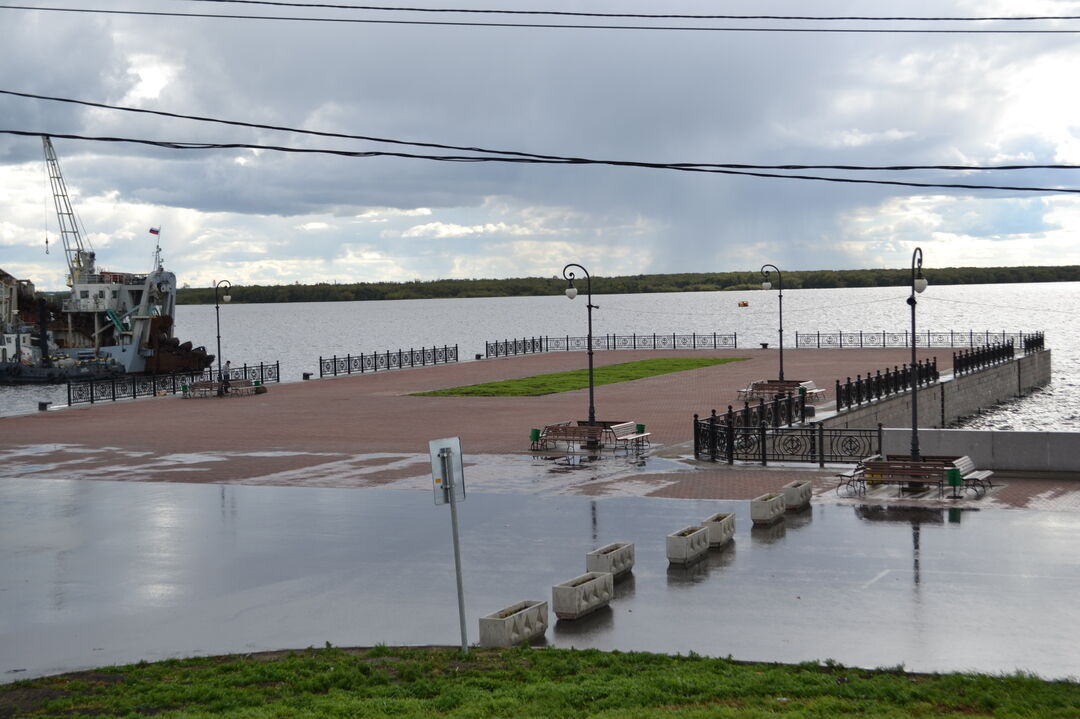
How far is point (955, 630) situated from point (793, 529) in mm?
5814

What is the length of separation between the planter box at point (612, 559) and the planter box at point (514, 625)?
6.73 ft

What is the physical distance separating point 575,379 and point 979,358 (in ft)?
67.0

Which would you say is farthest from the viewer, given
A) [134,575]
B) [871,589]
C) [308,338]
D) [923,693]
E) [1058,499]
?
[308,338]

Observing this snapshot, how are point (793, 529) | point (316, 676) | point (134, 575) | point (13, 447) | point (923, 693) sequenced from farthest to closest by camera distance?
1. point (13, 447)
2. point (793, 529)
3. point (134, 575)
4. point (316, 676)
5. point (923, 693)

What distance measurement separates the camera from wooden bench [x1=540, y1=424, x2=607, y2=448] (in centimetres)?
2625

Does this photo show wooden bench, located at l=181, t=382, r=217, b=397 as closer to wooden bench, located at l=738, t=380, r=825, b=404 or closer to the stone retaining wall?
wooden bench, located at l=738, t=380, r=825, b=404

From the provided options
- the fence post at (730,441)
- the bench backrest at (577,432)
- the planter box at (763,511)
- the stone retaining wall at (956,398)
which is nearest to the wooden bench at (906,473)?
the planter box at (763,511)

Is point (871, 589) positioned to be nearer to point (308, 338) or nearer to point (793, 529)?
point (793, 529)

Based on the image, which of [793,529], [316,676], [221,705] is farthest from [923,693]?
[793,529]

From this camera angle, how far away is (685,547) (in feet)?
47.0

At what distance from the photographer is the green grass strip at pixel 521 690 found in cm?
852

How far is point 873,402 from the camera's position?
1393 inches

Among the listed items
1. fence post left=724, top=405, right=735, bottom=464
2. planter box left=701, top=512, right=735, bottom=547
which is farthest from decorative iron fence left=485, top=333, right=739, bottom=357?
planter box left=701, top=512, right=735, bottom=547

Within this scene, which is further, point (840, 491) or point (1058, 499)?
point (840, 491)
